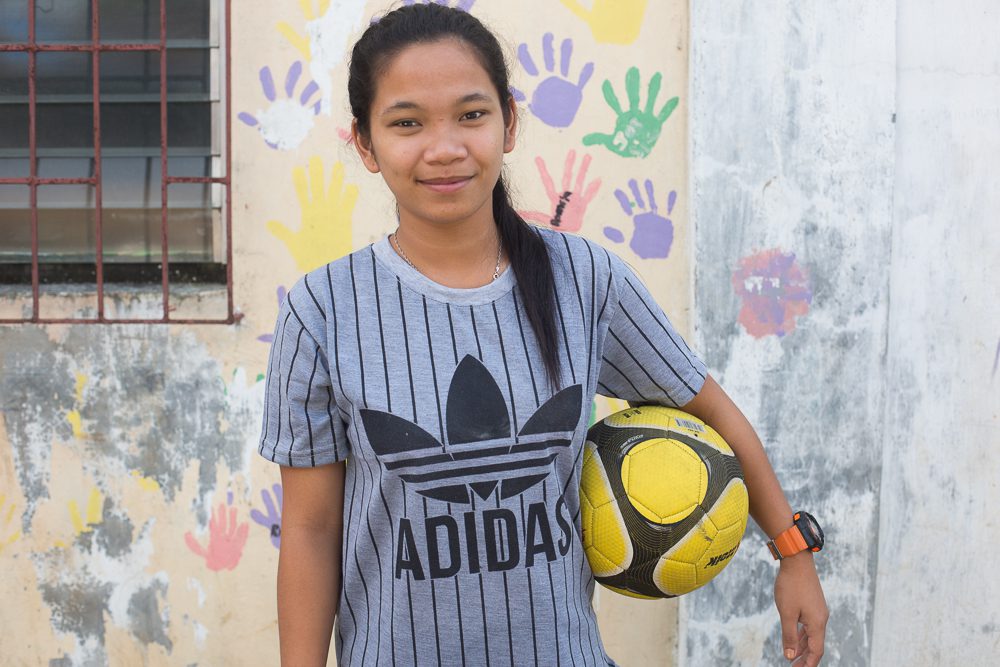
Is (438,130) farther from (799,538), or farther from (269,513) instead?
(269,513)

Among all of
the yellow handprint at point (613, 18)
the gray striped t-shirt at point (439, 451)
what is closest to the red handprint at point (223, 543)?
the gray striped t-shirt at point (439, 451)

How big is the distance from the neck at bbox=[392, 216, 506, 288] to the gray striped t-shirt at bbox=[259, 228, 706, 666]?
1.4 inches

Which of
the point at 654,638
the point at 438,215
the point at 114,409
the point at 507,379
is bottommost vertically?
the point at 654,638

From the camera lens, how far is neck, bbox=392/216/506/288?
68.6 inches

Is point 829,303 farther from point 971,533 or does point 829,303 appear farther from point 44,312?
point 44,312

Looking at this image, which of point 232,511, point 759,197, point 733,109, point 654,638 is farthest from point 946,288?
point 232,511

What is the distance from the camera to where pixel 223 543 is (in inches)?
134

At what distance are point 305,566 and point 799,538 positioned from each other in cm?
91

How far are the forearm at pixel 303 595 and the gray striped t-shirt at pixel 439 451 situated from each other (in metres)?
0.05

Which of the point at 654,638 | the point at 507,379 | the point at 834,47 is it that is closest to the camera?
the point at 507,379

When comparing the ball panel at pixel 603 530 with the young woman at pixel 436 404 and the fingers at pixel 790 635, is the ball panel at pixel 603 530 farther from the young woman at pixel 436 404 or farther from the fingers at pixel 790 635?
the fingers at pixel 790 635

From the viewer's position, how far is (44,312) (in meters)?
3.41

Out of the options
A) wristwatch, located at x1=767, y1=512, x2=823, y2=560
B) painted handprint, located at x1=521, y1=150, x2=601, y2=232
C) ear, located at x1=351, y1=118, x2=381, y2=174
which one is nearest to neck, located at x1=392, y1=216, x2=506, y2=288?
ear, located at x1=351, y1=118, x2=381, y2=174

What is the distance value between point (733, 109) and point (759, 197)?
0.29m
